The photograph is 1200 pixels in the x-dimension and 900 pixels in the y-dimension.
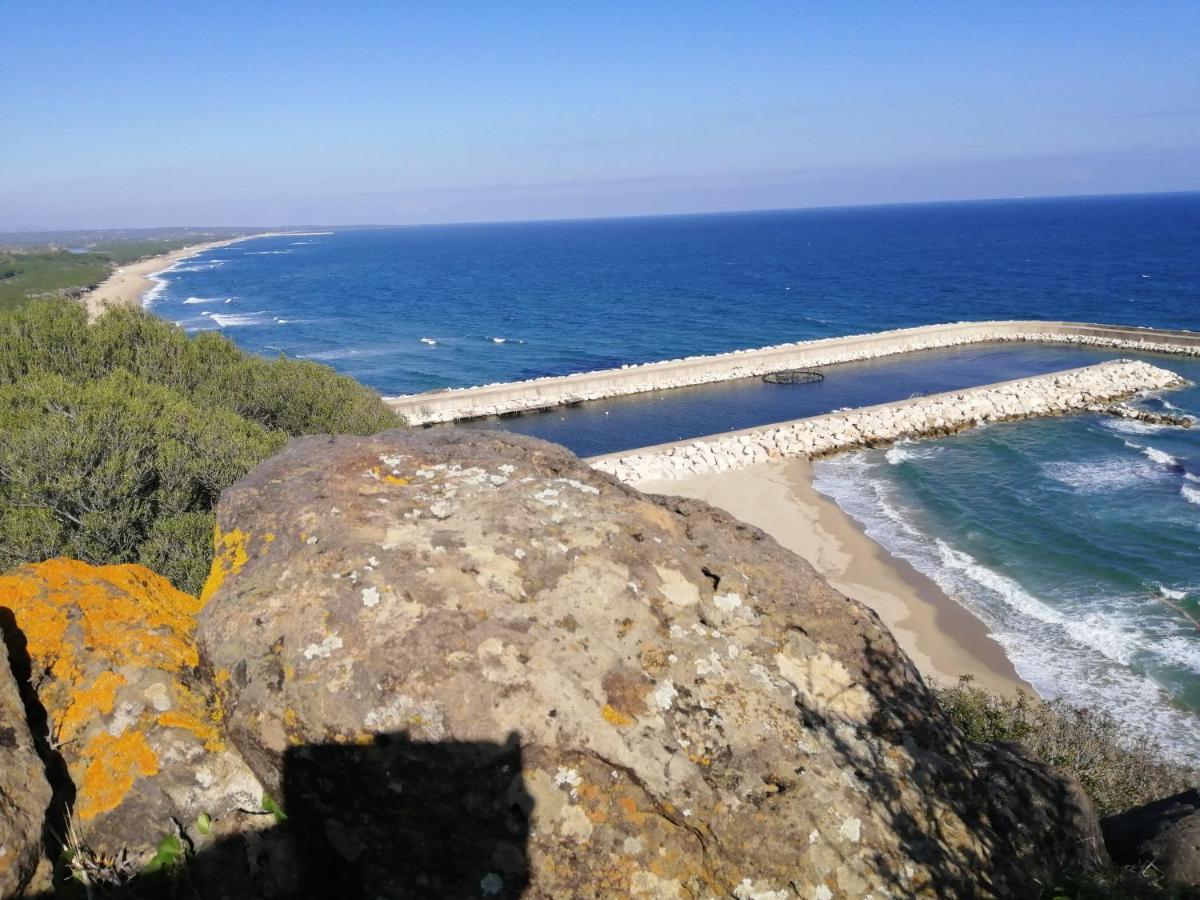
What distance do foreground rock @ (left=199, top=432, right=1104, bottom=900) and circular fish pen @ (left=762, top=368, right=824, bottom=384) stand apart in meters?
51.0

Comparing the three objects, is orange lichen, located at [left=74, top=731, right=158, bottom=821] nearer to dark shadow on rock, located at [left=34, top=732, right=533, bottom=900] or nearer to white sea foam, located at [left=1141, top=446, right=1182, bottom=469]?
dark shadow on rock, located at [left=34, top=732, right=533, bottom=900]

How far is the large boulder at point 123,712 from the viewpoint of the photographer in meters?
4.25

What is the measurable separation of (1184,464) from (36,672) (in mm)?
42086

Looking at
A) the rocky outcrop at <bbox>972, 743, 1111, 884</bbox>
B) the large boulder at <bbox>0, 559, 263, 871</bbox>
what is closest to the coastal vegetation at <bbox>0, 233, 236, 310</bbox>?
the large boulder at <bbox>0, 559, 263, 871</bbox>

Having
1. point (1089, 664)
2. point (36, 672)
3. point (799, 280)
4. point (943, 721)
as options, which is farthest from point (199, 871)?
point (799, 280)

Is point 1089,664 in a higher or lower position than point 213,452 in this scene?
lower

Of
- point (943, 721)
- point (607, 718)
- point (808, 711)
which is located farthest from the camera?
point (943, 721)

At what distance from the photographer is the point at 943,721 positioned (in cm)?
540

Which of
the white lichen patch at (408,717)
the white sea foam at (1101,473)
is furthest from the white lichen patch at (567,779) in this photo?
the white sea foam at (1101,473)

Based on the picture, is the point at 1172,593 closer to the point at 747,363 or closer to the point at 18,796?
the point at 18,796

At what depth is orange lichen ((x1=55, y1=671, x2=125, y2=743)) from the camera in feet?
14.9

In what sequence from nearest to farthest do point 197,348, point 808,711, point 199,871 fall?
point 199,871 < point 808,711 < point 197,348

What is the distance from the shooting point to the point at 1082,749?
10953 mm

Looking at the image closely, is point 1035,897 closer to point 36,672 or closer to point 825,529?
point 36,672
